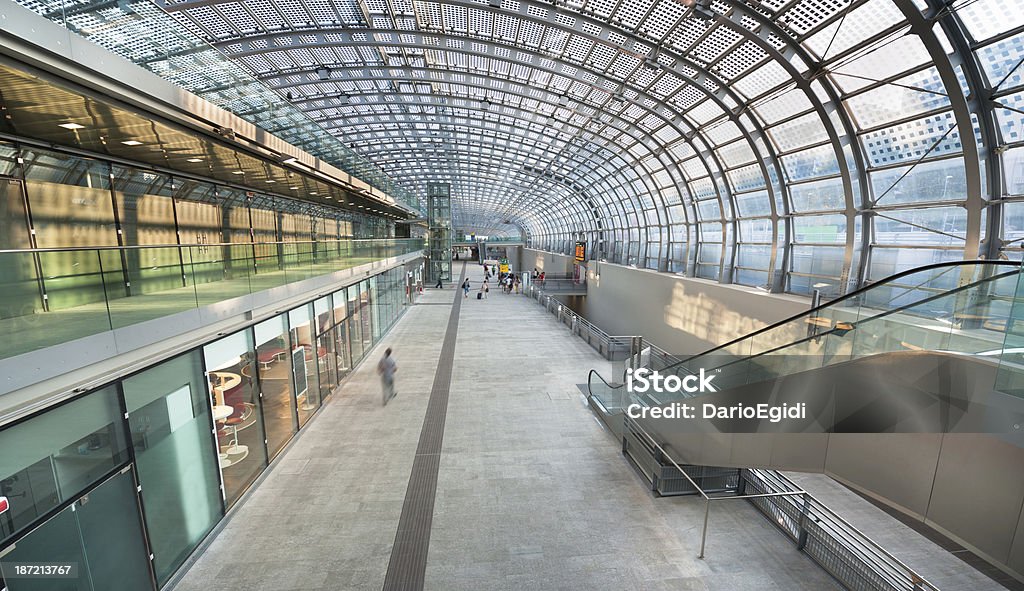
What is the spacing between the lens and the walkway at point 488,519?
196 inches

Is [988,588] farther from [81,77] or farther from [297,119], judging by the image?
[297,119]

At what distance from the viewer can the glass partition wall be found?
3.36 metres

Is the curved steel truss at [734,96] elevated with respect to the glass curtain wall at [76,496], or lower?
elevated

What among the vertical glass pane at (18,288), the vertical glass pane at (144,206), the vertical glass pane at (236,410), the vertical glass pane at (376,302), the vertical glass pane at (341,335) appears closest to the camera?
the vertical glass pane at (18,288)

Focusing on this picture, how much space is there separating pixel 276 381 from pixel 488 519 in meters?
4.98

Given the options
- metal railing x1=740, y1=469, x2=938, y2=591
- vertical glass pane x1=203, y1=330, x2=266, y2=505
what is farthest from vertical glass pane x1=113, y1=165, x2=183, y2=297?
metal railing x1=740, y1=469, x2=938, y2=591

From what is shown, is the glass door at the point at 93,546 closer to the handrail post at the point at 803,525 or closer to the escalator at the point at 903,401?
the escalator at the point at 903,401

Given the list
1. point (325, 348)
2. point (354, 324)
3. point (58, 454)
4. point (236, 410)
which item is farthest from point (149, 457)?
point (354, 324)

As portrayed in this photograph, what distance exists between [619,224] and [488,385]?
2372cm

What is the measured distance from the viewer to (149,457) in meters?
4.61

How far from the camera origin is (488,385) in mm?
11625

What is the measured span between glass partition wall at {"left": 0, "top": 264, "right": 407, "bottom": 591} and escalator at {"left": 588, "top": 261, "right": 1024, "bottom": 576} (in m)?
7.01

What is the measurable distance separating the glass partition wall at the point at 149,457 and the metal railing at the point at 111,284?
71cm

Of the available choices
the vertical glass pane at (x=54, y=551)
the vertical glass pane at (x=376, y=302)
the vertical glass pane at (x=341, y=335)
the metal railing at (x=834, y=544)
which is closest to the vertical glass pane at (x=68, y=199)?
the vertical glass pane at (x=341, y=335)
